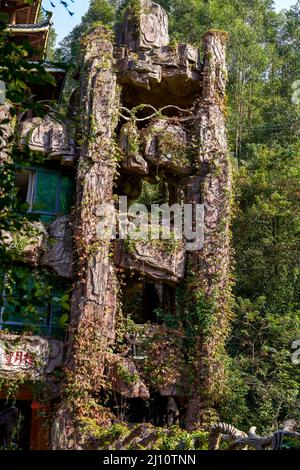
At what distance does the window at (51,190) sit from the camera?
16875mm

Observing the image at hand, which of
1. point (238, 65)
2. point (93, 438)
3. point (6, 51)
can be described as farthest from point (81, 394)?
point (238, 65)

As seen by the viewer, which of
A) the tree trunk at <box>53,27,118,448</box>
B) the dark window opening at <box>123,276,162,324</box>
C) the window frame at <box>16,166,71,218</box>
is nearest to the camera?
the tree trunk at <box>53,27,118,448</box>

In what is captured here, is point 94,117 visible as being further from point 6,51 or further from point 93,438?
point 6,51

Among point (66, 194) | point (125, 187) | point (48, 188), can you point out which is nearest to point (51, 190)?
point (48, 188)

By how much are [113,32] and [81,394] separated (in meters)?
9.02

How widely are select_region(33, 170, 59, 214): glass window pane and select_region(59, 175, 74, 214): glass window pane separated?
15 centimetres

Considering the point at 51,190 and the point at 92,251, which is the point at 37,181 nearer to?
the point at 51,190

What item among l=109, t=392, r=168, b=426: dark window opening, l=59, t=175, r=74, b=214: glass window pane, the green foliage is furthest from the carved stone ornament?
the green foliage

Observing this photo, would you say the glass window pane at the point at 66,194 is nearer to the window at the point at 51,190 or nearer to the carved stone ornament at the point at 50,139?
the window at the point at 51,190

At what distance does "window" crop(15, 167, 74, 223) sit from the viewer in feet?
55.4

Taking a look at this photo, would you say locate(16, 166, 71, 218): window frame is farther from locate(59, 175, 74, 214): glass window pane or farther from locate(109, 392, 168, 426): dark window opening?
locate(109, 392, 168, 426): dark window opening

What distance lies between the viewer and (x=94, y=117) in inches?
648

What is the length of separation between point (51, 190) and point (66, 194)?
38 cm

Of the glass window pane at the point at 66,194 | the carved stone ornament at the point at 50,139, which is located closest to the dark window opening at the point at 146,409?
the glass window pane at the point at 66,194
